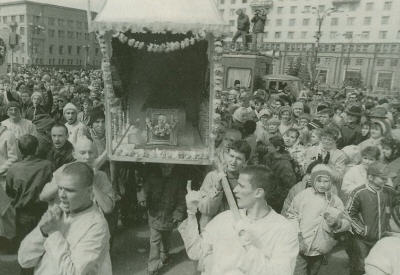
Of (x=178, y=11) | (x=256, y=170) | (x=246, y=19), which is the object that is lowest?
(x=256, y=170)

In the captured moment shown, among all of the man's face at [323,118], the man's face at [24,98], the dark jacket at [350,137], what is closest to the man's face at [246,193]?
the dark jacket at [350,137]

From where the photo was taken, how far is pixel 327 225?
13.0 ft

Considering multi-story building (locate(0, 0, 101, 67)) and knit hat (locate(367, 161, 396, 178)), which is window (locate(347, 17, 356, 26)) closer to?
multi-story building (locate(0, 0, 101, 67))

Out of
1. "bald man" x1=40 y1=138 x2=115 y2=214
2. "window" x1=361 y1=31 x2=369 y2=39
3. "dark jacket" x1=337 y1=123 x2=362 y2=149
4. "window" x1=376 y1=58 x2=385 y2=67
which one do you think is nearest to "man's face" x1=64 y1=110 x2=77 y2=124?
"bald man" x1=40 y1=138 x2=115 y2=214

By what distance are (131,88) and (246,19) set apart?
12.3 metres

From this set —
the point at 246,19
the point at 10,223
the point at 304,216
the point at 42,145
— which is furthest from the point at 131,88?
the point at 246,19

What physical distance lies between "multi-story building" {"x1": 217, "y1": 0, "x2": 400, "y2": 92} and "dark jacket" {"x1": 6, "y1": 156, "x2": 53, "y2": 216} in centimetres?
5486

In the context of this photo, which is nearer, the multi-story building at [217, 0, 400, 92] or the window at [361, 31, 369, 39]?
the multi-story building at [217, 0, 400, 92]

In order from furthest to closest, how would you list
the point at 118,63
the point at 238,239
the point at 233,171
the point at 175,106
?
the point at 175,106, the point at 118,63, the point at 233,171, the point at 238,239

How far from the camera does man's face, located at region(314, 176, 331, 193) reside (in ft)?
12.9

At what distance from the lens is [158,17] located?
4.93 m

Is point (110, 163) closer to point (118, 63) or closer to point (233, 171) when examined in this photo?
point (118, 63)

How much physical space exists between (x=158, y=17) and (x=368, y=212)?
344 centimetres

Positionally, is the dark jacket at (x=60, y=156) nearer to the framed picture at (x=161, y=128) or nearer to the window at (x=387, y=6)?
the framed picture at (x=161, y=128)
